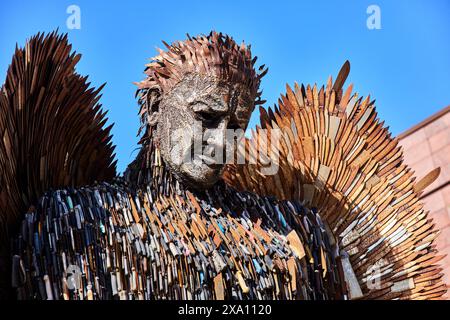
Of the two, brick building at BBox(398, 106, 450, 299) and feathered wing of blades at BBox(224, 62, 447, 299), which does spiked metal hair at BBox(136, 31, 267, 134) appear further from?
brick building at BBox(398, 106, 450, 299)

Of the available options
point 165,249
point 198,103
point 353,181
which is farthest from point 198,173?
point 353,181

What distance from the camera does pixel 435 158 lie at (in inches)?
384

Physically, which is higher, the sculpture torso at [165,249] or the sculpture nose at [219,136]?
the sculpture nose at [219,136]

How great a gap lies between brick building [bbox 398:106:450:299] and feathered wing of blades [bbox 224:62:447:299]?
377 centimetres

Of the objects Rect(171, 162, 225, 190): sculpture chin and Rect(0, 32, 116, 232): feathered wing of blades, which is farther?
Rect(171, 162, 225, 190): sculpture chin

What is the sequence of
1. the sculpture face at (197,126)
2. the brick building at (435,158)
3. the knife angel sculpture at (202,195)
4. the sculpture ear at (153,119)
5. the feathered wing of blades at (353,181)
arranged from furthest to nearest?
the brick building at (435,158)
the feathered wing of blades at (353,181)
the sculpture ear at (153,119)
the sculpture face at (197,126)
the knife angel sculpture at (202,195)

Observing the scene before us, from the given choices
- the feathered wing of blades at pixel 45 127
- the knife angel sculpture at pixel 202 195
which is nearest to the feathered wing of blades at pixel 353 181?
the knife angel sculpture at pixel 202 195

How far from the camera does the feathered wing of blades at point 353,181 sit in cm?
561

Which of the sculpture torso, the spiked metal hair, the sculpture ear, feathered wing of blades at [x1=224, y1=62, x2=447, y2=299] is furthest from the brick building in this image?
the sculpture ear

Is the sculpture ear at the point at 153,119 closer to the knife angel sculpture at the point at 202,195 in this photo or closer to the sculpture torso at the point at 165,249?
the knife angel sculpture at the point at 202,195

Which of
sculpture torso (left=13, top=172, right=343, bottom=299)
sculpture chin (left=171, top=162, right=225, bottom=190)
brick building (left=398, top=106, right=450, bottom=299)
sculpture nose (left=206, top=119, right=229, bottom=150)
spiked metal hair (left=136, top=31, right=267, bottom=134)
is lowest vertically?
sculpture torso (left=13, top=172, right=343, bottom=299)

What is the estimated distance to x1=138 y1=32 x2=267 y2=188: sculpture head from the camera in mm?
5094

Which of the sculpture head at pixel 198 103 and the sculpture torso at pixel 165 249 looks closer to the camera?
the sculpture torso at pixel 165 249

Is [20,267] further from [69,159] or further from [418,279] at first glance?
[418,279]
